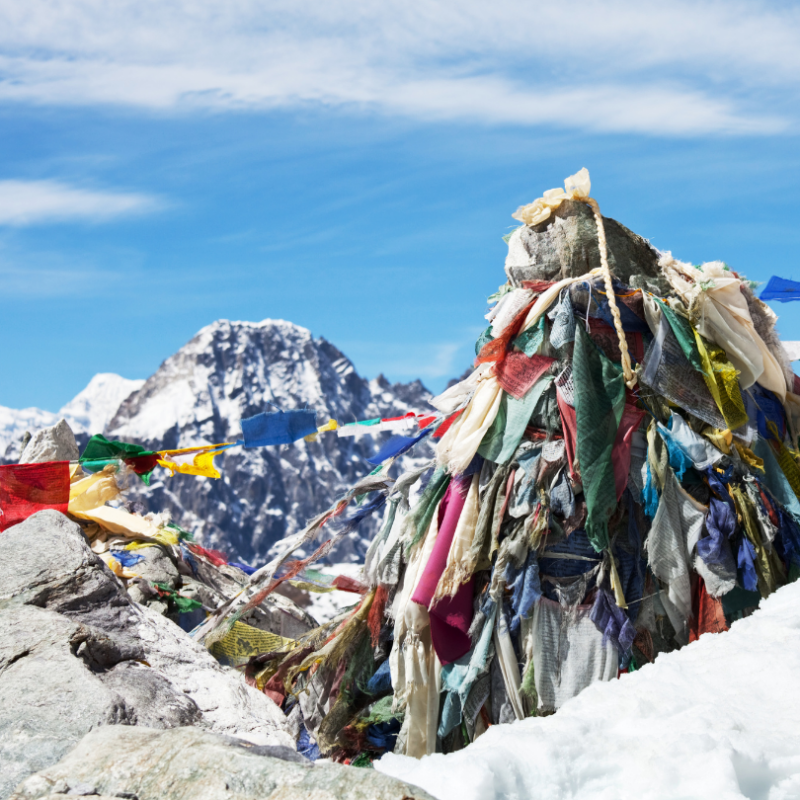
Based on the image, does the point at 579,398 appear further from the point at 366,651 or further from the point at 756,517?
the point at 366,651

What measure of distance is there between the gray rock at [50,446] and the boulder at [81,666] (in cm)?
521

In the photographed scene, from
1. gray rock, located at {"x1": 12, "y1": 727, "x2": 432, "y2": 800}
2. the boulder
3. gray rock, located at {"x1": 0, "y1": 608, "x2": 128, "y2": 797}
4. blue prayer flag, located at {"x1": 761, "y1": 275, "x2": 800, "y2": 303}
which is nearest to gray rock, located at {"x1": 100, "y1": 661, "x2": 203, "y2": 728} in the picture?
the boulder

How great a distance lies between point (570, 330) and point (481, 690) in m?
2.33

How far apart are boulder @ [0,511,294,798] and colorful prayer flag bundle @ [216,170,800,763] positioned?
835 millimetres

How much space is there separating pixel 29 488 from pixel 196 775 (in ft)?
25.9

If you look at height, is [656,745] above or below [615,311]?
below

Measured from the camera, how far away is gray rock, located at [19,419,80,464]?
12.2 metres

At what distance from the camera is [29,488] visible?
35.0 ft

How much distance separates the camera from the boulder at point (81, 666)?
471 cm

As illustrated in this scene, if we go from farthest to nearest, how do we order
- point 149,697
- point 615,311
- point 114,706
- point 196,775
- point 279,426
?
point 279,426 → point 615,311 → point 149,697 → point 114,706 → point 196,775

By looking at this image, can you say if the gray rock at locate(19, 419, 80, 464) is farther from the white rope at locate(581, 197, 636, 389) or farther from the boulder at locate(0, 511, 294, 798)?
the white rope at locate(581, 197, 636, 389)

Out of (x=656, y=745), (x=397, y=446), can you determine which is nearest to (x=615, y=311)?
(x=397, y=446)

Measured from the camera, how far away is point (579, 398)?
605cm

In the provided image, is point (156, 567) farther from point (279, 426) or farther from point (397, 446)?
point (397, 446)
